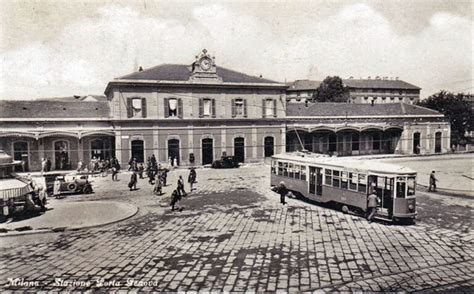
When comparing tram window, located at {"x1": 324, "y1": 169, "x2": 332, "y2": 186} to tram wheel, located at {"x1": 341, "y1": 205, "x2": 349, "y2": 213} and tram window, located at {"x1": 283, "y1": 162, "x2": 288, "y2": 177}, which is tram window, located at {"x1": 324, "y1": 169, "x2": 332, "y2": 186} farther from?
tram window, located at {"x1": 283, "y1": 162, "x2": 288, "y2": 177}

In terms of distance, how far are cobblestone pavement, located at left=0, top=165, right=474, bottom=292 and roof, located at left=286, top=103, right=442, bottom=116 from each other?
23.1 meters

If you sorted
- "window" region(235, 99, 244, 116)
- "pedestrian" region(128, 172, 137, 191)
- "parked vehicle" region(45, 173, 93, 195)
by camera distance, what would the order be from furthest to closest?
1. "window" region(235, 99, 244, 116)
2. "pedestrian" region(128, 172, 137, 191)
3. "parked vehicle" region(45, 173, 93, 195)

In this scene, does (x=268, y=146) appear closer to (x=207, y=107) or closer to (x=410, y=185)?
(x=207, y=107)

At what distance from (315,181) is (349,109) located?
84.5 ft

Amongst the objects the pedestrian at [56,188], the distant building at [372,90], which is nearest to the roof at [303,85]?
the distant building at [372,90]

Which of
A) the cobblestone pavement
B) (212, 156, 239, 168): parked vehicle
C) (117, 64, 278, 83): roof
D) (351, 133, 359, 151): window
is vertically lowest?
the cobblestone pavement

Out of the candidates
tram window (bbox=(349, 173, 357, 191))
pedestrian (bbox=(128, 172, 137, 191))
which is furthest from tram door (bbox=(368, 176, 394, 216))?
pedestrian (bbox=(128, 172, 137, 191))

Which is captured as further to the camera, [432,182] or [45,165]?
[45,165]

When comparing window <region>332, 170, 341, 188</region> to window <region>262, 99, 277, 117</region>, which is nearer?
window <region>332, 170, 341, 188</region>

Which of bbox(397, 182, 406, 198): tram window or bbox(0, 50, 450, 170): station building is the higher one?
bbox(0, 50, 450, 170): station building

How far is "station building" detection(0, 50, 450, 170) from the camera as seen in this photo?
28.0 meters

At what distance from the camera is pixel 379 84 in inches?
3120

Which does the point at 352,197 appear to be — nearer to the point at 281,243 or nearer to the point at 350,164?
the point at 350,164

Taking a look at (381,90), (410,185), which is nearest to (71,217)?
(410,185)
